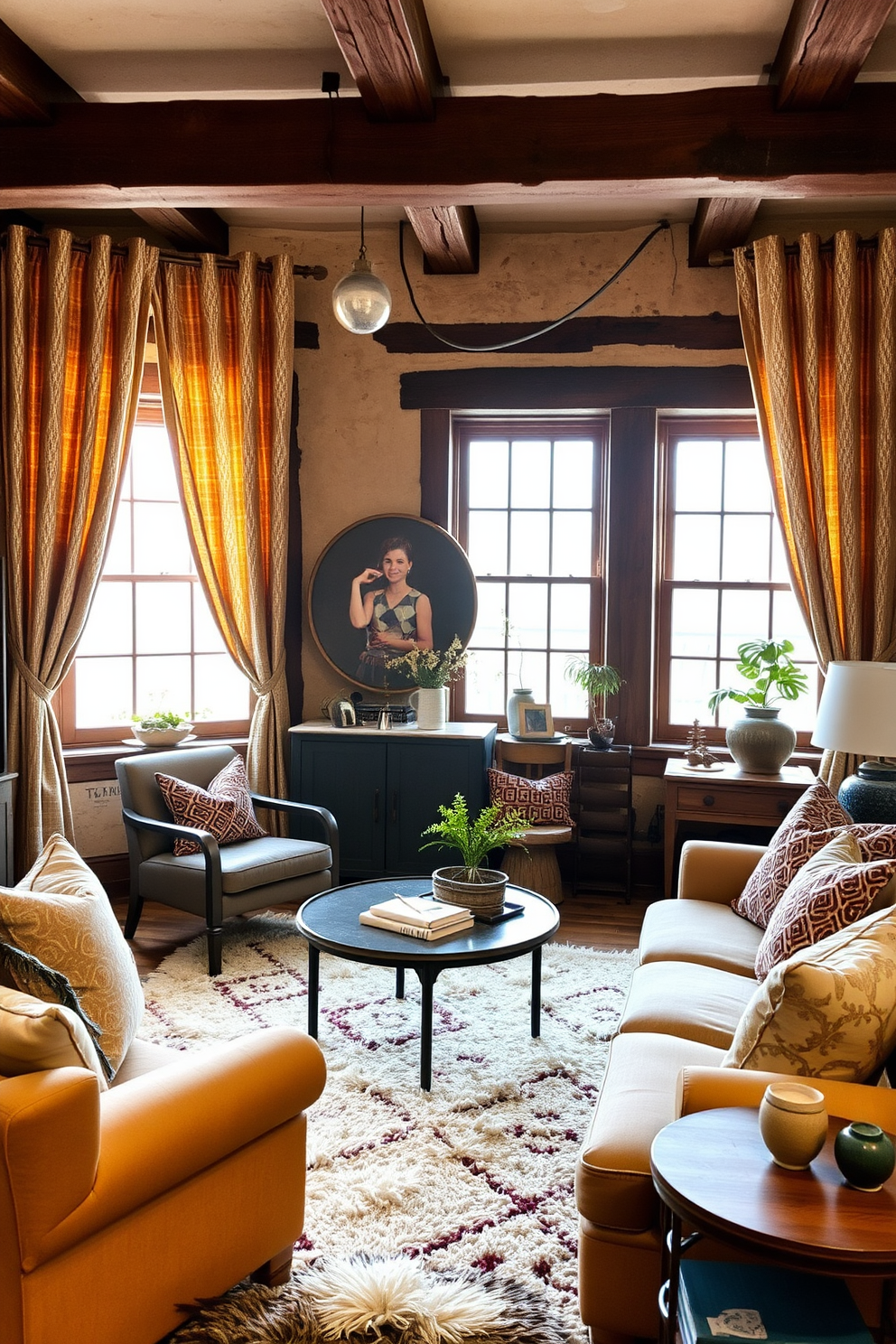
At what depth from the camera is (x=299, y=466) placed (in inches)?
224

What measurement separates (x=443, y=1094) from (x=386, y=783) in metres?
2.22

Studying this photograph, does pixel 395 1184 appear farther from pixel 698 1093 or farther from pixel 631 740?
pixel 631 740

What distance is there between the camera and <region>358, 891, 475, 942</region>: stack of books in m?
3.29

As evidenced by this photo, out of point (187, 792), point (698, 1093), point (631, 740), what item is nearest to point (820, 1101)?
point (698, 1093)

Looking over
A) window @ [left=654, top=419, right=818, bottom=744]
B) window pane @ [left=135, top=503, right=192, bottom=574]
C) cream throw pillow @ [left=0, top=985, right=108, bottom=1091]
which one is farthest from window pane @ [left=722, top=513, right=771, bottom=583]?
cream throw pillow @ [left=0, top=985, right=108, bottom=1091]

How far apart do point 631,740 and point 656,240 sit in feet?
8.39

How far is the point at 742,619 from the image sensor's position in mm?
5539

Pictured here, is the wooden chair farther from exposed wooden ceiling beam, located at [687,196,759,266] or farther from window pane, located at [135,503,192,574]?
exposed wooden ceiling beam, located at [687,196,759,266]

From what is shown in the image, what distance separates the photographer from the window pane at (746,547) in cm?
550

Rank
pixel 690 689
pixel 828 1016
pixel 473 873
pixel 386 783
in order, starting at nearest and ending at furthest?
pixel 828 1016 → pixel 473 873 → pixel 386 783 → pixel 690 689

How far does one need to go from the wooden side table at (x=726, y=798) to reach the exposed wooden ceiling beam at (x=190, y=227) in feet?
11.5

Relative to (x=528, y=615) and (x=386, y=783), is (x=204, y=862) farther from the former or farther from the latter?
(x=528, y=615)

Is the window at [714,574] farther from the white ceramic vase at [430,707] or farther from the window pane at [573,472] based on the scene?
the white ceramic vase at [430,707]

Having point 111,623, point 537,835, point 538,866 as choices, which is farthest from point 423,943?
point 111,623
